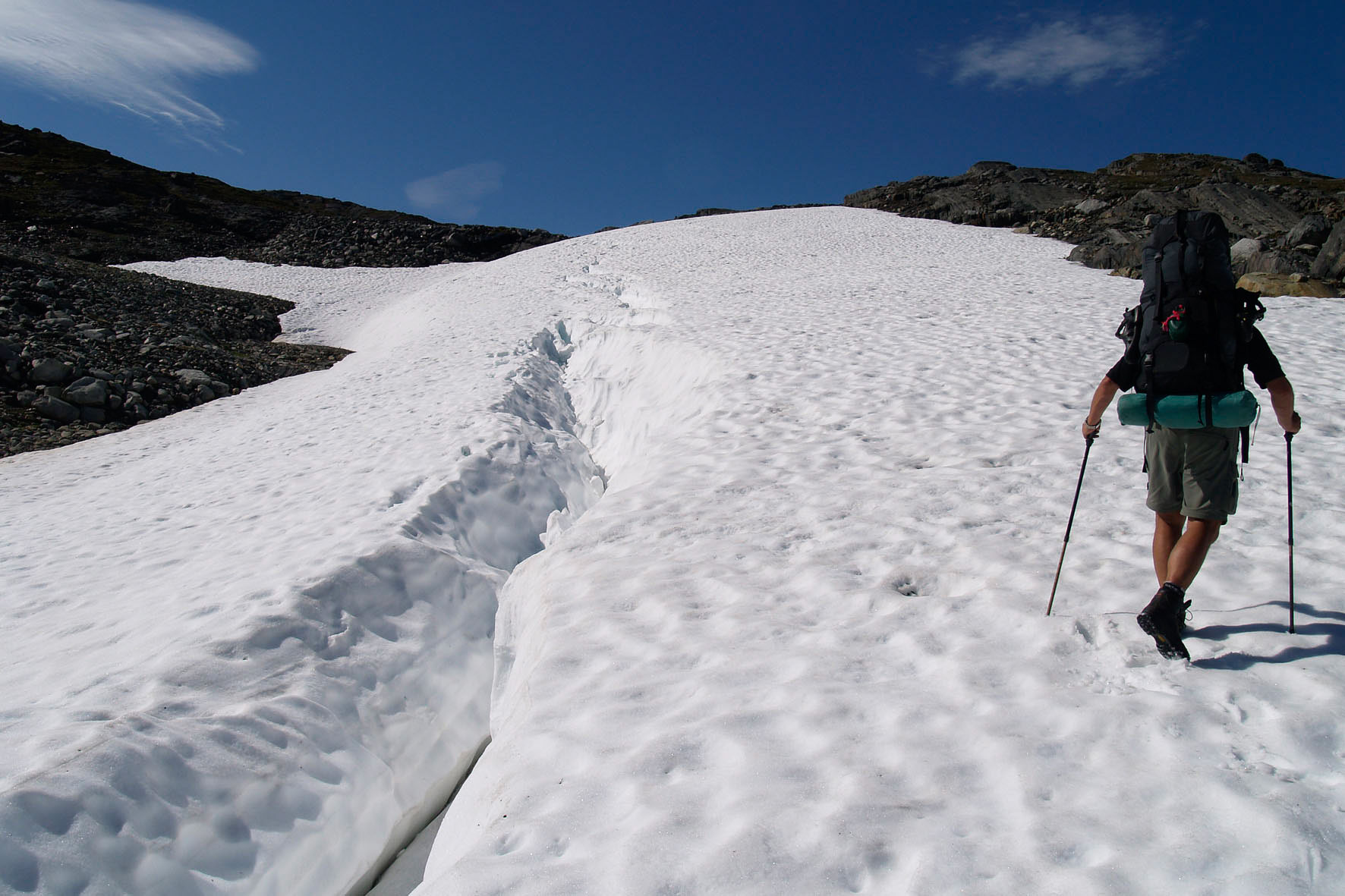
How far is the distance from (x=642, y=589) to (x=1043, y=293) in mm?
15969

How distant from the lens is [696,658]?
177 inches

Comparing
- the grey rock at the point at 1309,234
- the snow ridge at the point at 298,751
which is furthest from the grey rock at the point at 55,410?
the grey rock at the point at 1309,234

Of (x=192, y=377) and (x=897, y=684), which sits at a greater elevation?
A: (x=192, y=377)

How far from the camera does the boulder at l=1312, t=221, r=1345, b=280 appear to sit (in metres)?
16.2

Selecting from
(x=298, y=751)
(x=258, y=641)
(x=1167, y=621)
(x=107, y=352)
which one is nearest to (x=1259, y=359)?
(x=1167, y=621)

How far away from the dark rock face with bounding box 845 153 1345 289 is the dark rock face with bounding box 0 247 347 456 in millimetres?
25643

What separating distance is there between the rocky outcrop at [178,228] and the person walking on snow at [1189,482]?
44.3 metres

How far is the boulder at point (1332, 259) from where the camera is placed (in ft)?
53.3

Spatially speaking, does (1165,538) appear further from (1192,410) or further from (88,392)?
(88,392)

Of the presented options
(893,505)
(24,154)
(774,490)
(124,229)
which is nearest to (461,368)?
(774,490)

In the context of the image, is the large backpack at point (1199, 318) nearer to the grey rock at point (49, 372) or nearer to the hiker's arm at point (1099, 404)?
the hiker's arm at point (1099, 404)

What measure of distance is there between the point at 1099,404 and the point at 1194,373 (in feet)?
1.89

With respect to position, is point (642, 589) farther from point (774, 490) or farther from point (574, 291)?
point (574, 291)

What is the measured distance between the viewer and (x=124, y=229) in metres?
42.9
